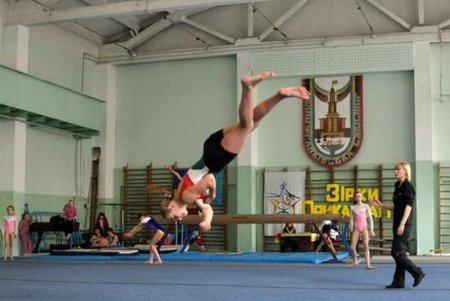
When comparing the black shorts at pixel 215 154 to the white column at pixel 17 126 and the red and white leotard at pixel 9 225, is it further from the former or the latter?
the white column at pixel 17 126

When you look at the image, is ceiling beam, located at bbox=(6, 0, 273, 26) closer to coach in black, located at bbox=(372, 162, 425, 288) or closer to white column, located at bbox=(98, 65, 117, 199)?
white column, located at bbox=(98, 65, 117, 199)

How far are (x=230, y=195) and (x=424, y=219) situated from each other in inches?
235

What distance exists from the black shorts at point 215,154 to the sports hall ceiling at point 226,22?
36.1ft

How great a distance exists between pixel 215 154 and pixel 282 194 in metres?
14.0

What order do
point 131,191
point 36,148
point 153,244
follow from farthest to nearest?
point 131,191 < point 36,148 < point 153,244

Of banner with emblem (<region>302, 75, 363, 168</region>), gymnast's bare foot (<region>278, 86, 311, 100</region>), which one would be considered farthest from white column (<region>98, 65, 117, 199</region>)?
gymnast's bare foot (<region>278, 86, 311, 100</region>)

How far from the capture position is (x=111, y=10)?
1755cm

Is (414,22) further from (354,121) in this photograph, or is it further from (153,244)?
(153,244)

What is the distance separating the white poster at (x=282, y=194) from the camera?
19938 mm

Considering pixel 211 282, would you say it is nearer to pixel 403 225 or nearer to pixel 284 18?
pixel 403 225

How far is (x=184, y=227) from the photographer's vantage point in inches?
835

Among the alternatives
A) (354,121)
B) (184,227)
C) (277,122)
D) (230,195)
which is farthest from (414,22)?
(184,227)

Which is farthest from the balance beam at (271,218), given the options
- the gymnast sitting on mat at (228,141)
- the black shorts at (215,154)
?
the black shorts at (215,154)

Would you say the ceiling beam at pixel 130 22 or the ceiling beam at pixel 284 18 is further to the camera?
the ceiling beam at pixel 130 22
